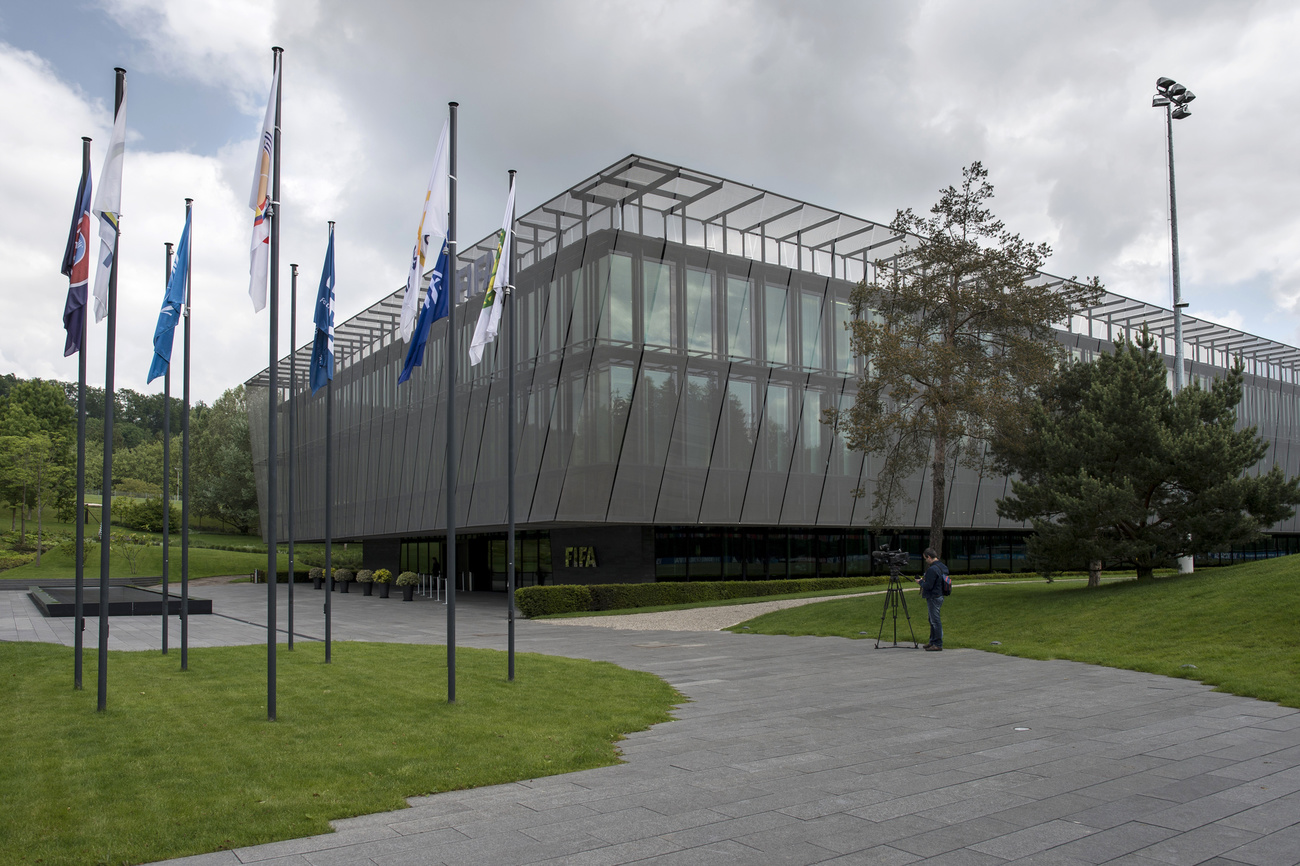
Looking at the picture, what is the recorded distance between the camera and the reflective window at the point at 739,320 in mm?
33438

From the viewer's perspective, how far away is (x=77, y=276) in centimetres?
1145

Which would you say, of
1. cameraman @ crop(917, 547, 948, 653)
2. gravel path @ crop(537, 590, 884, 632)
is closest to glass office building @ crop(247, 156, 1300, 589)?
gravel path @ crop(537, 590, 884, 632)

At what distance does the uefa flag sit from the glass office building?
65.0ft

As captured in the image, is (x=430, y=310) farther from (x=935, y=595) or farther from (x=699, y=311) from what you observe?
(x=699, y=311)

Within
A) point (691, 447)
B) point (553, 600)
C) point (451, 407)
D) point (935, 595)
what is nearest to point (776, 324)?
point (691, 447)

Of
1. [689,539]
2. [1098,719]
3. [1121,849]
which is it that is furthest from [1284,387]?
[1121,849]

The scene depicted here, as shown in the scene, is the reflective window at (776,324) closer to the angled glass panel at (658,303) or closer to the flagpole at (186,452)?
the angled glass panel at (658,303)

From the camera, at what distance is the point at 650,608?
29688mm

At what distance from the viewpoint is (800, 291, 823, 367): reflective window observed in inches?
1404

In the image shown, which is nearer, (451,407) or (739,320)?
(451,407)

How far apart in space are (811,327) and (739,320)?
3813 mm

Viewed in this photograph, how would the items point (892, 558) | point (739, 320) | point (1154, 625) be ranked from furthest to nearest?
point (739, 320) < point (892, 558) < point (1154, 625)

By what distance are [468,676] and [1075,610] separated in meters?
13.1

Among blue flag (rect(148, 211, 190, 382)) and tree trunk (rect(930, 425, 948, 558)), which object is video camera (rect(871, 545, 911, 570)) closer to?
tree trunk (rect(930, 425, 948, 558))
